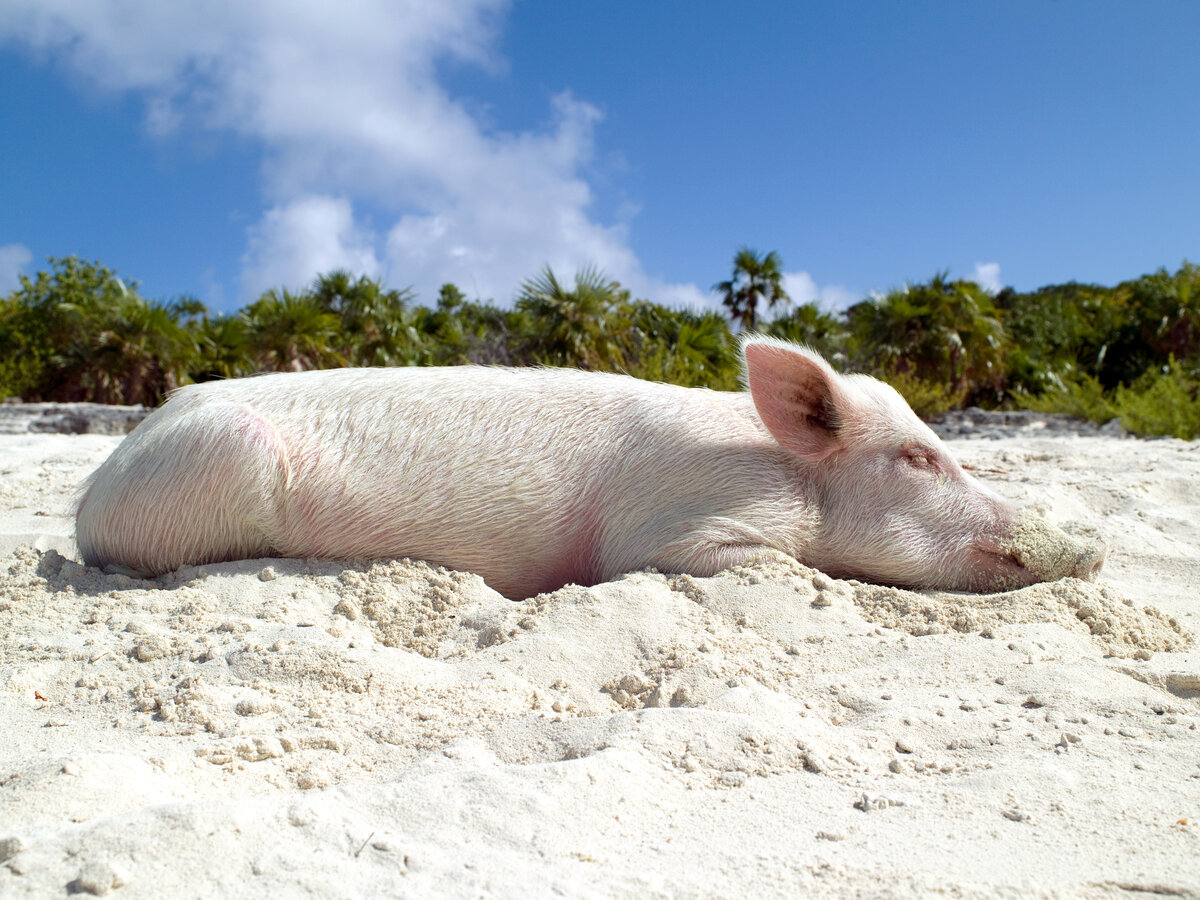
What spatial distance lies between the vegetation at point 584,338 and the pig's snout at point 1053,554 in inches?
503

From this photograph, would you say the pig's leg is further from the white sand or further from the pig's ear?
the pig's ear

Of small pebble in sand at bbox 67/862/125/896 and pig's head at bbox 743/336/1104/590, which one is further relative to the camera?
pig's head at bbox 743/336/1104/590

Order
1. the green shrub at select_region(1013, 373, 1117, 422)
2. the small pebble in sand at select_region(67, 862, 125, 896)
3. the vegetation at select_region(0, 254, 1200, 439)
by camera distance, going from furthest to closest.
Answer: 1. the vegetation at select_region(0, 254, 1200, 439)
2. the green shrub at select_region(1013, 373, 1117, 422)
3. the small pebble in sand at select_region(67, 862, 125, 896)

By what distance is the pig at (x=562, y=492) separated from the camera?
3.30 meters

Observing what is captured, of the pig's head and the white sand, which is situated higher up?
the pig's head

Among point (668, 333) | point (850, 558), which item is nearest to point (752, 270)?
point (668, 333)

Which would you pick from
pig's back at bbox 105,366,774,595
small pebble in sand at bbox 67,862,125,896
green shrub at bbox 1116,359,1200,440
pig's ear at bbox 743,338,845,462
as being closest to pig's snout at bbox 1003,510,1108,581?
pig's ear at bbox 743,338,845,462

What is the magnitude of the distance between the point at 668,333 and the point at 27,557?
74.0 ft

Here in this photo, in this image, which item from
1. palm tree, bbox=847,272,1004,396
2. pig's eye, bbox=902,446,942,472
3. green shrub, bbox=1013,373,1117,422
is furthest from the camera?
palm tree, bbox=847,272,1004,396

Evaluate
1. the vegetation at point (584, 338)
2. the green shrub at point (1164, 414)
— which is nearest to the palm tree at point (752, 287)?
the vegetation at point (584, 338)

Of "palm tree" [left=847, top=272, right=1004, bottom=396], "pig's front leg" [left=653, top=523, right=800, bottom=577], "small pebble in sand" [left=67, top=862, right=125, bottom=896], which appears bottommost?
"small pebble in sand" [left=67, top=862, right=125, bottom=896]

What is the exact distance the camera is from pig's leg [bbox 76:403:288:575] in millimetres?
3285

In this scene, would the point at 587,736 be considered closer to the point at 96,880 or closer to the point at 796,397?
the point at 96,880

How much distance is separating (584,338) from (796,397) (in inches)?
671
